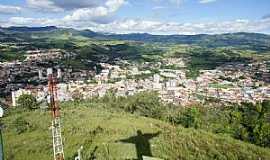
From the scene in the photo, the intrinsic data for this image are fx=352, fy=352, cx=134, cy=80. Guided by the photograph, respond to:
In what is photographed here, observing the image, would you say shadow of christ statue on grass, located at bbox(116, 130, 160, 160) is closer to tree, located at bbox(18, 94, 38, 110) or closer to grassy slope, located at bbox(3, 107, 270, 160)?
grassy slope, located at bbox(3, 107, 270, 160)

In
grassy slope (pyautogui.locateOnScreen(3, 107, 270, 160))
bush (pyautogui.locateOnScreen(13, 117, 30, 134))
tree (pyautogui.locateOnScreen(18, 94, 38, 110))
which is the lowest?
tree (pyautogui.locateOnScreen(18, 94, 38, 110))

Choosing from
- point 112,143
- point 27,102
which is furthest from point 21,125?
point 27,102

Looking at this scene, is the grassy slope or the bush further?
the bush

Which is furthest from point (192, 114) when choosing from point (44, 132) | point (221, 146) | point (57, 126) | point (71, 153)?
point (57, 126)

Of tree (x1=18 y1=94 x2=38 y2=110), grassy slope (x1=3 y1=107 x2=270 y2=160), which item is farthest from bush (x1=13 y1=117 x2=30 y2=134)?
tree (x1=18 y1=94 x2=38 y2=110)

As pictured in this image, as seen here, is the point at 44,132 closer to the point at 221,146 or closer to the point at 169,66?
the point at 221,146

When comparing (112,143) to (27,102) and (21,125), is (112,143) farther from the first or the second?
(27,102)

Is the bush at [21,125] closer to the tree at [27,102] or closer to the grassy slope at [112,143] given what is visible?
the grassy slope at [112,143]
